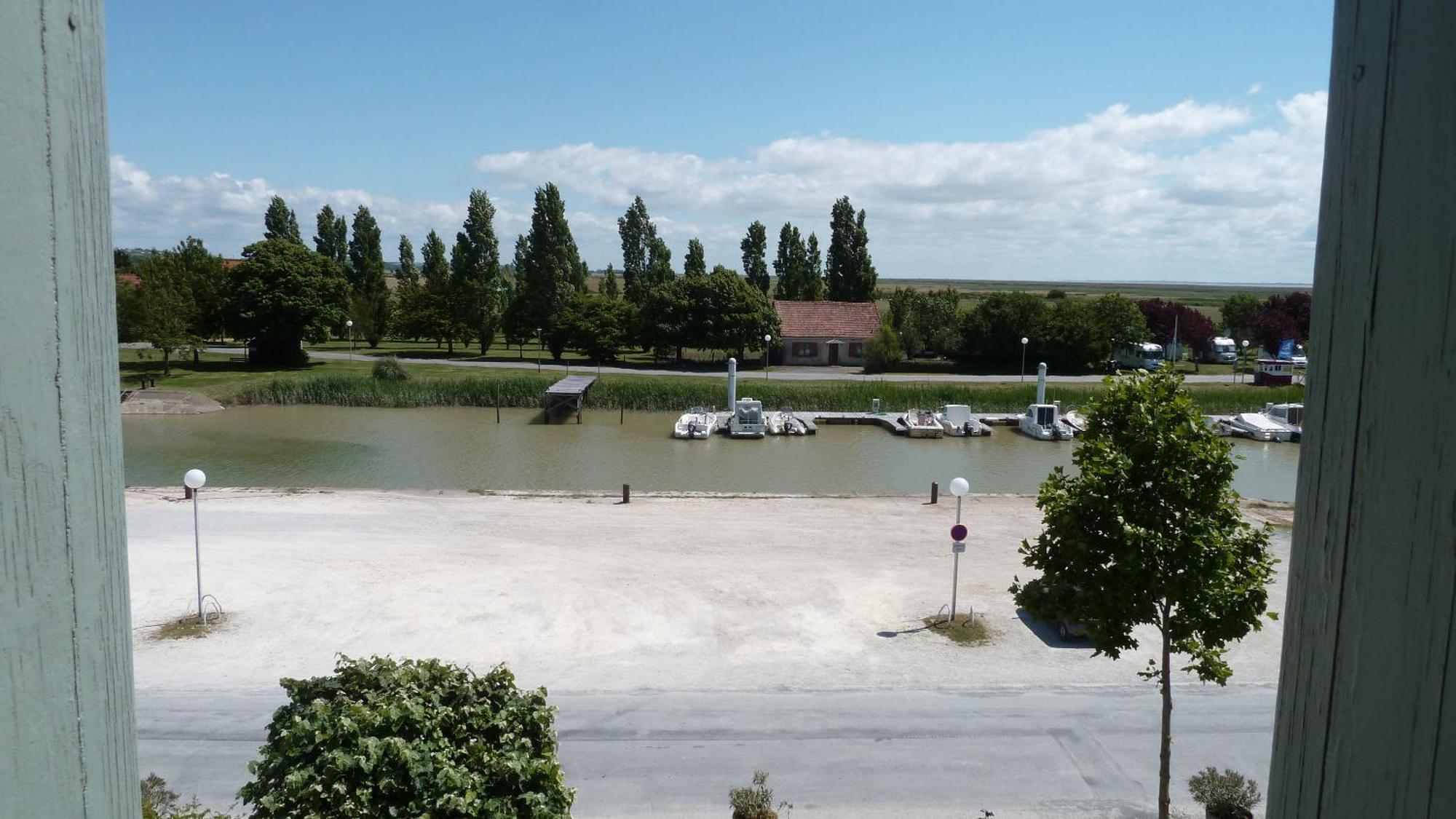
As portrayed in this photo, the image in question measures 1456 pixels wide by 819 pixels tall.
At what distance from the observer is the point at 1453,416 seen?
0.77 meters

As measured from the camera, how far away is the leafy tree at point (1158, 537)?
7.31 meters

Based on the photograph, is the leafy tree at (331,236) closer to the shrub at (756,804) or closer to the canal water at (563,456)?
the canal water at (563,456)

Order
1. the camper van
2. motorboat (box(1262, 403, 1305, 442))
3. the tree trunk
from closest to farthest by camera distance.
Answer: the tree trunk < motorboat (box(1262, 403, 1305, 442)) < the camper van

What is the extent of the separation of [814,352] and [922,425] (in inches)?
750

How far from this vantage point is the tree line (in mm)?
48812

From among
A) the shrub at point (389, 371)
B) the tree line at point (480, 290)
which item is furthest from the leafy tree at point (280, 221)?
the shrub at point (389, 371)

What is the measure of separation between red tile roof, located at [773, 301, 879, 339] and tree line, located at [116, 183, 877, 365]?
1.72 meters

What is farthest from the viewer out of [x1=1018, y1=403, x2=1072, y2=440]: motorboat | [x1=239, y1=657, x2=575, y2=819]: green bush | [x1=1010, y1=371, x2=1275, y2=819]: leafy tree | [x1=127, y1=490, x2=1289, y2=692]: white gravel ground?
[x1=1018, y1=403, x2=1072, y2=440]: motorboat

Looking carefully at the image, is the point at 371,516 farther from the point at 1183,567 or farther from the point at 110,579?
the point at 110,579

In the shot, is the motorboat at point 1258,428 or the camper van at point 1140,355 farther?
the camper van at point 1140,355

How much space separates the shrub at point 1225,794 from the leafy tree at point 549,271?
47.5 m

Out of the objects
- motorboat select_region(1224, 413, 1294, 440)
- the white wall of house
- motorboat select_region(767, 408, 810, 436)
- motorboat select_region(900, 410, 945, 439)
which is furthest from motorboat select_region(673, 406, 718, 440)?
motorboat select_region(1224, 413, 1294, 440)

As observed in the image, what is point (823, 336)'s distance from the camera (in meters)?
54.1

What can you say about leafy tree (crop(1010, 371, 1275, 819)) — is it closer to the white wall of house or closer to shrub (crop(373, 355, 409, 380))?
shrub (crop(373, 355, 409, 380))
